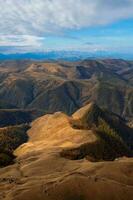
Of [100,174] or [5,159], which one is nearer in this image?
[100,174]

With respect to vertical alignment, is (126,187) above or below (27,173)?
above

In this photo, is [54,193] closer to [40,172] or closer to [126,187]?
[126,187]

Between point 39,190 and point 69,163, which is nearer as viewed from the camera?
point 39,190

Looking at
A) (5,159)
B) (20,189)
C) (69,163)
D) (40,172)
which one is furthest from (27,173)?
(5,159)

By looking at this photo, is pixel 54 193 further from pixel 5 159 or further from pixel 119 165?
pixel 5 159

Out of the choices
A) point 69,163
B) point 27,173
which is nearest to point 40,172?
point 27,173

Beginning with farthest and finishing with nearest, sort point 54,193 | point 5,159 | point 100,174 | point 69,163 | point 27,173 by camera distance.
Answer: point 5,159, point 69,163, point 27,173, point 100,174, point 54,193

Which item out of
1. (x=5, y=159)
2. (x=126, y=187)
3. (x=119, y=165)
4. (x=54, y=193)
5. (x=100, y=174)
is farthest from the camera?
(x=5, y=159)

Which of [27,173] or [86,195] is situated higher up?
[86,195]

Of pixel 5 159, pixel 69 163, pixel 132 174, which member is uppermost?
pixel 132 174
